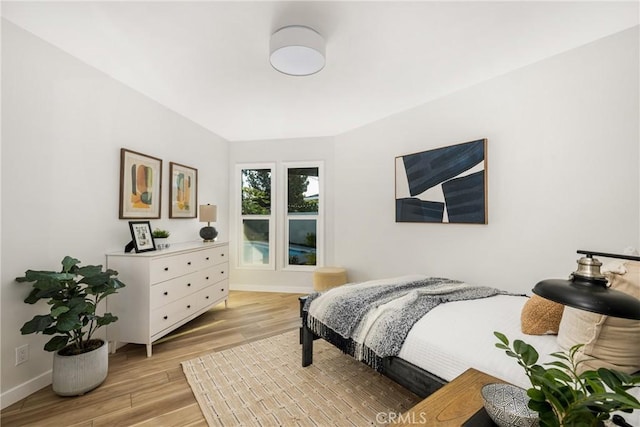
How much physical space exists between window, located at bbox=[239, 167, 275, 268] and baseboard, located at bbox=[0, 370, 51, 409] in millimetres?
2681

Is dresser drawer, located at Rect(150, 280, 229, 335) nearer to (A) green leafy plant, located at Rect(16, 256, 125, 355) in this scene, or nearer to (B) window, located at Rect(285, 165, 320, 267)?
(A) green leafy plant, located at Rect(16, 256, 125, 355)

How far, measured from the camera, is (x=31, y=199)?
193cm

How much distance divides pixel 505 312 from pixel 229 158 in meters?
4.18

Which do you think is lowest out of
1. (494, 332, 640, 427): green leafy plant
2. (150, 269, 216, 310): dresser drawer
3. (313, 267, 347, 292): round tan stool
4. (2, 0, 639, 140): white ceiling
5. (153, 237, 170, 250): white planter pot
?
(313, 267, 347, 292): round tan stool

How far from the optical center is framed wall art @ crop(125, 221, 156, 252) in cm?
254

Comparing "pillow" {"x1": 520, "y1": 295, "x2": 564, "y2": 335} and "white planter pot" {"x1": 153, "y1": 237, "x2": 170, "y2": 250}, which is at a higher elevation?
"white planter pot" {"x1": 153, "y1": 237, "x2": 170, "y2": 250}

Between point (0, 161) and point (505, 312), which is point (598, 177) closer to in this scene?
point (505, 312)

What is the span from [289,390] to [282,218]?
280cm

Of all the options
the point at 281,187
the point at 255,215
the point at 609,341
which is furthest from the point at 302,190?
the point at 609,341

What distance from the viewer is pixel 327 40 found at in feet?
6.61

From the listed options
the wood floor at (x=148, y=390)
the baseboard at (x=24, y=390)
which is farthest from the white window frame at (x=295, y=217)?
the baseboard at (x=24, y=390)

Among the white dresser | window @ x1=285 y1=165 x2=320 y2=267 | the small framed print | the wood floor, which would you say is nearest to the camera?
the wood floor

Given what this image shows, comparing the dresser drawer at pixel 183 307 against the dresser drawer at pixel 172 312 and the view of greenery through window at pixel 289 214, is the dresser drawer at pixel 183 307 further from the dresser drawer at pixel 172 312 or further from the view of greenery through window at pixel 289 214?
the view of greenery through window at pixel 289 214

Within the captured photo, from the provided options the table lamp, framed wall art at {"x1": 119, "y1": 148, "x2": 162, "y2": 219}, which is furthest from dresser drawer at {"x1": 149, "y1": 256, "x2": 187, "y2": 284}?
the table lamp
